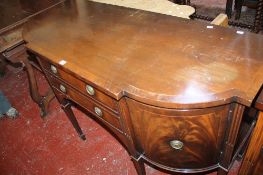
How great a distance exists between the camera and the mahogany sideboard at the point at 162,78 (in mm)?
866

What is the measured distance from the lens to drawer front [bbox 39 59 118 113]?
3.49ft

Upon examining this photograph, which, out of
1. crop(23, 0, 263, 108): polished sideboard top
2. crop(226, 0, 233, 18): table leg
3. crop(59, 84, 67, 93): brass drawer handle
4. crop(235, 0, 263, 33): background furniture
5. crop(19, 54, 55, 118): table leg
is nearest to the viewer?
crop(23, 0, 263, 108): polished sideboard top

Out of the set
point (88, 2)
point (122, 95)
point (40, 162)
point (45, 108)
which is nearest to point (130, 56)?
point (122, 95)

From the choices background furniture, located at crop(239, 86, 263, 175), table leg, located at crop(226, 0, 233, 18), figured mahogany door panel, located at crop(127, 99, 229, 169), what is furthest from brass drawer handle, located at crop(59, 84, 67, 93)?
table leg, located at crop(226, 0, 233, 18)

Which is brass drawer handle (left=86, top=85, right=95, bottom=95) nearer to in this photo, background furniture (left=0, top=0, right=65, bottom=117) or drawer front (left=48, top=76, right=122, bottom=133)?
drawer front (left=48, top=76, right=122, bottom=133)

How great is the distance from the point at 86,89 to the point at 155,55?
38 cm

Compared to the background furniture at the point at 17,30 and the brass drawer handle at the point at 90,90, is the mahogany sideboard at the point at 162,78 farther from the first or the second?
the background furniture at the point at 17,30

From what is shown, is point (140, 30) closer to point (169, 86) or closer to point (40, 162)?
point (169, 86)

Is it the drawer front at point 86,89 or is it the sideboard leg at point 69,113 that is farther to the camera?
the sideboard leg at point 69,113

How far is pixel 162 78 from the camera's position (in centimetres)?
93

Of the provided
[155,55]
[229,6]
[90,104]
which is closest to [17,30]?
[90,104]

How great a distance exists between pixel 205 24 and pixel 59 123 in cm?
157

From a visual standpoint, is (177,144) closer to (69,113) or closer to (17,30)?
(69,113)

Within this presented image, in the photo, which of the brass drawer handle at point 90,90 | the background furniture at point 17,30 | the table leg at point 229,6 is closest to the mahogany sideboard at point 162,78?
the brass drawer handle at point 90,90
